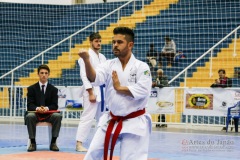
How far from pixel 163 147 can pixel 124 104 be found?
16.3 feet

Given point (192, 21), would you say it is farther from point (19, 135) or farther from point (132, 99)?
point (132, 99)

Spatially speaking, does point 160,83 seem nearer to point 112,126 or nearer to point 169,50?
point 169,50

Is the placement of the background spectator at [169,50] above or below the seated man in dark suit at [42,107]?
above

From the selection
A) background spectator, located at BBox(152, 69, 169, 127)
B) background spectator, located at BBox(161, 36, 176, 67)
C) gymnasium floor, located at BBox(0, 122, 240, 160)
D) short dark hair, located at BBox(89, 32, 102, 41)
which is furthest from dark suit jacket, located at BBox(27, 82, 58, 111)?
background spectator, located at BBox(161, 36, 176, 67)

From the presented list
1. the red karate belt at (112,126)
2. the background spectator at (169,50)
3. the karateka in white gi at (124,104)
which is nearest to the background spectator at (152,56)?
the background spectator at (169,50)

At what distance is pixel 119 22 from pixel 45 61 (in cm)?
341

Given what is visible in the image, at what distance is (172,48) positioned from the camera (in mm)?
19281

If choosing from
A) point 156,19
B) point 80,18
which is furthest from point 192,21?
point 80,18

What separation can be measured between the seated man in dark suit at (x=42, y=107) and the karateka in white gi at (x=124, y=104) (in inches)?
156

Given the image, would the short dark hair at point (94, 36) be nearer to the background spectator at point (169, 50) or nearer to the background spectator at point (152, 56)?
the background spectator at point (152, 56)

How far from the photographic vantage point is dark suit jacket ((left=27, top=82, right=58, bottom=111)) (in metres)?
9.67

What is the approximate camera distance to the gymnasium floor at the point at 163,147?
8.46m

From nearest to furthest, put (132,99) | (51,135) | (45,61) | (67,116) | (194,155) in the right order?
(132,99), (194,155), (51,135), (67,116), (45,61)

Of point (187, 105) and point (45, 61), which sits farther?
point (45, 61)
